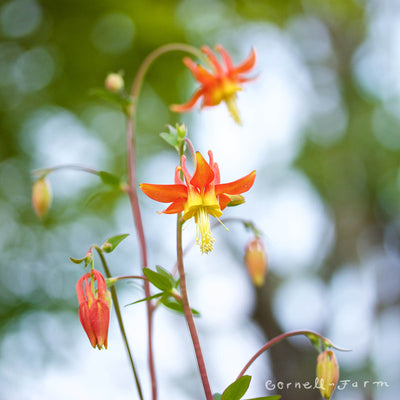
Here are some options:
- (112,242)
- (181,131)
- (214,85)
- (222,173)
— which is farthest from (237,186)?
(222,173)

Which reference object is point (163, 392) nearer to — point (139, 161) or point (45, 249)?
point (45, 249)

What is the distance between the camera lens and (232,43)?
3840 millimetres

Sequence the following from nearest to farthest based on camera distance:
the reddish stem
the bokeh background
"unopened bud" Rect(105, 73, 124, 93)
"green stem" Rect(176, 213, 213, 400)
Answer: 1. "green stem" Rect(176, 213, 213, 400)
2. the reddish stem
3. "unopened bud" Rect(105, 73, 124, 93)
4. the bokeh background

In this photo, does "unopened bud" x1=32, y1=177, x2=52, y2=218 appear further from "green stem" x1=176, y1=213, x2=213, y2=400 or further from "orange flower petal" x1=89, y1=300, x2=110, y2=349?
"green stem" x1=176, y1=213, x2=213, y2=400

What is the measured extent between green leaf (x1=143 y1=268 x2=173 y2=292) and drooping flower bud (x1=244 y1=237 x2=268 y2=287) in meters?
0.48

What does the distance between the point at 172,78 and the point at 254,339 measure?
6.84ft

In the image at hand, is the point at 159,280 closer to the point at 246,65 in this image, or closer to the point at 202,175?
the point at 202,175

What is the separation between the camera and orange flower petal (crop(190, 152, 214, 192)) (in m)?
0.61

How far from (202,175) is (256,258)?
21.2 inches

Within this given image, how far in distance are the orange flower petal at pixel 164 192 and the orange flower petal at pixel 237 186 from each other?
5cm

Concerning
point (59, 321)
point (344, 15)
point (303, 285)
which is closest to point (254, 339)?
point (303, 285)

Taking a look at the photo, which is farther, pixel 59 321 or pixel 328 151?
pixel 328 151

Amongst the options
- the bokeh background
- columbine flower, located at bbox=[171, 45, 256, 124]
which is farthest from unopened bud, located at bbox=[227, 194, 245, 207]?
the bokeh background

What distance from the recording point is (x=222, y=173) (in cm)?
327
